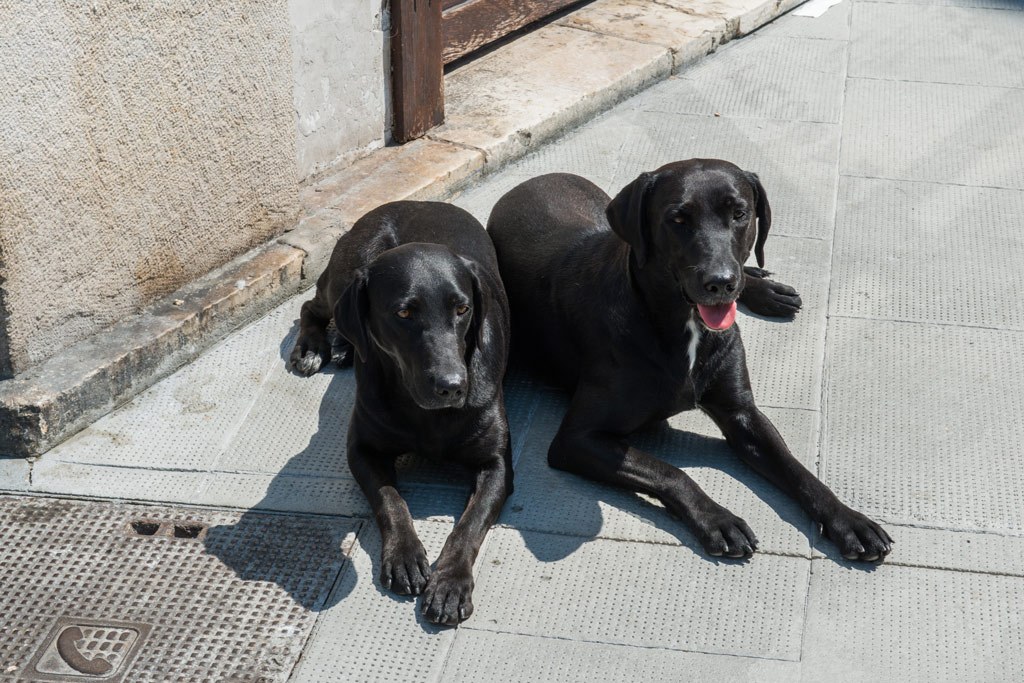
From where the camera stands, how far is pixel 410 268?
3.72 meters

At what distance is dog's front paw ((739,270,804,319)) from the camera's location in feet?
16.7

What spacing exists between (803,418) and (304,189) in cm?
280

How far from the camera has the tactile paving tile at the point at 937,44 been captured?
750cm

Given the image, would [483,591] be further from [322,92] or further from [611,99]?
[611,99]

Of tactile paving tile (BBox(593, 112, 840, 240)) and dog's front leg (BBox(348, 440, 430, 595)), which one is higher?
dog's front leg (BBox(348, 440, 430, 595))

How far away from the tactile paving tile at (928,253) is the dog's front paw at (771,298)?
21 centimetres

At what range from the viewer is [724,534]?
3.77 m

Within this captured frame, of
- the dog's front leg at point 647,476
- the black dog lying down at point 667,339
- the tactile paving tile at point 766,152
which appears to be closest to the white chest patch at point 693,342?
the black dog lying down at point 667,339

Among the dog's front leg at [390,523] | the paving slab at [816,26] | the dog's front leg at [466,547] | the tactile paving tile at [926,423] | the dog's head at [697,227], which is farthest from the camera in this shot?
the paving slab at [816,26]

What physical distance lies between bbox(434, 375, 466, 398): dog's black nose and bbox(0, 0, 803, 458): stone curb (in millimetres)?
1601

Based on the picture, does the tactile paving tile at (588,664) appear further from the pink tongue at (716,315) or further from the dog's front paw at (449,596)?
the pink tongue at (716,315)

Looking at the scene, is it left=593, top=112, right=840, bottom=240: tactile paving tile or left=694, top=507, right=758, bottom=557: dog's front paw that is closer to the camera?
left=694, top=507, right=758, bottom=557: dog's front paw

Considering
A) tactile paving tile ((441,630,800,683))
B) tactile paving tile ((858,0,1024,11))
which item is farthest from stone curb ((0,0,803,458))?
tactile paving tile ((441,630,800,683))

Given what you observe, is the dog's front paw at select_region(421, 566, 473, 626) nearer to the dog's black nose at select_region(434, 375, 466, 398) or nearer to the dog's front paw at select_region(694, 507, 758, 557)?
the dog's black nose at select_region(434, 375, 466, 398)
